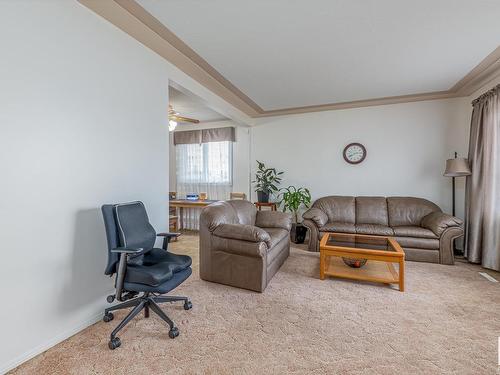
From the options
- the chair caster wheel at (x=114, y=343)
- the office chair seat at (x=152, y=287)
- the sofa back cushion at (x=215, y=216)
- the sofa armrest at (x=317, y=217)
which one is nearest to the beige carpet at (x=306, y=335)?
the chair caster wheel at (x=114, y=343)

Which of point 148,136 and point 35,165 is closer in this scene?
point 35,165

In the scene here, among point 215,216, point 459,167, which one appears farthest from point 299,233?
point 459,167

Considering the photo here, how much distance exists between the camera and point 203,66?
10.2ft

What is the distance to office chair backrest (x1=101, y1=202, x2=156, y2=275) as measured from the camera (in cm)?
186

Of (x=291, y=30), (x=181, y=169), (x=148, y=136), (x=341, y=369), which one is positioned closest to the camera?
(x=341, y=369)

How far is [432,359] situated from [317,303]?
3.06 ft

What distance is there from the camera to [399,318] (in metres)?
2.10

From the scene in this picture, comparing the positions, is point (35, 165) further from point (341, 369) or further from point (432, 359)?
point (432, 359)

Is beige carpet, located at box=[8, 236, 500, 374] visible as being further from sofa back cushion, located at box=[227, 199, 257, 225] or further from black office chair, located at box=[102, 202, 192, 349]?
sofa back cushion, located at box=[227, 199, 257, 225]

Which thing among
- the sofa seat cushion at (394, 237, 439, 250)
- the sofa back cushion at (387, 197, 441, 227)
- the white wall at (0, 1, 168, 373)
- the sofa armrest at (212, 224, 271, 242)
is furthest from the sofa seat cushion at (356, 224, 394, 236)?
the white wall at (0, 1, 168, 373)

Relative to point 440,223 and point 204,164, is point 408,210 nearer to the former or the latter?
point 440,223

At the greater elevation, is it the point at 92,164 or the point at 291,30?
the point at 291,30

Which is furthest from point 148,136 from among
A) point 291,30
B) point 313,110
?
point 313,110

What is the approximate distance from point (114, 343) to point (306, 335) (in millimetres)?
1406
